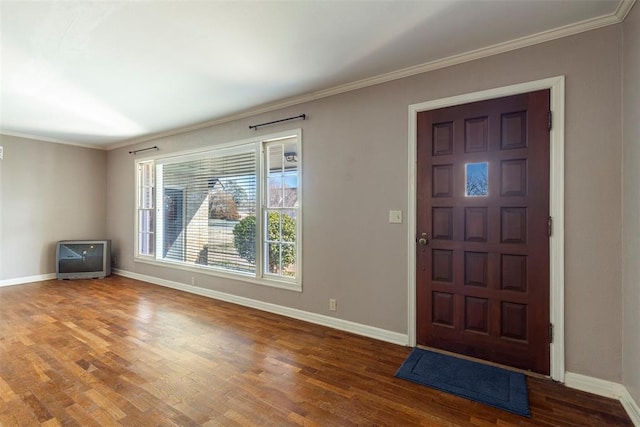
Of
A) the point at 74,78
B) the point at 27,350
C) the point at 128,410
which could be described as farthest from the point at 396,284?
the point at 74,78

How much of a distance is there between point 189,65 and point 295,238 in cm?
203

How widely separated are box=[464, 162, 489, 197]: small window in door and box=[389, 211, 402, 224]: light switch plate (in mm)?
585

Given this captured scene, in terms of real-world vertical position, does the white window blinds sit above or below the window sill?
above

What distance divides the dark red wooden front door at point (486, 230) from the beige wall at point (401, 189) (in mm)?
165

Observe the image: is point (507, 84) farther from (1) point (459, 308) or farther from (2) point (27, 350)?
(2) point (27, 350)

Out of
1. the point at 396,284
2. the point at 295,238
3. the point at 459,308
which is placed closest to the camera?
the point at 459,308

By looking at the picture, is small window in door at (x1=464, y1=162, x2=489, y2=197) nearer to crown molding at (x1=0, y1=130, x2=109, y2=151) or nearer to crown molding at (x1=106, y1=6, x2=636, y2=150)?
crown molding at (x1=106, y1=6, x2=636, y2=150)

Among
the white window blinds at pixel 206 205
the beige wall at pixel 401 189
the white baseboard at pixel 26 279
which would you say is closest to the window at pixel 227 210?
the white window blinds at pixel 206 205

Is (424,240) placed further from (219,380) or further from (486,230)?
(219,380)

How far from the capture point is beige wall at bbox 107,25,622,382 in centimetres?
202

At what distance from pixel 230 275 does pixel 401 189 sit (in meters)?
2.61

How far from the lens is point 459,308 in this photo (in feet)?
8.28

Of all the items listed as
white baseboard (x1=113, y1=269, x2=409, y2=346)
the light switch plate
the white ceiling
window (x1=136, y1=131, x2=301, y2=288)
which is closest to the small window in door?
the light switch plate

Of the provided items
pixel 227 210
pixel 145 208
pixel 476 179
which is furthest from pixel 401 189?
pixel 145 208
